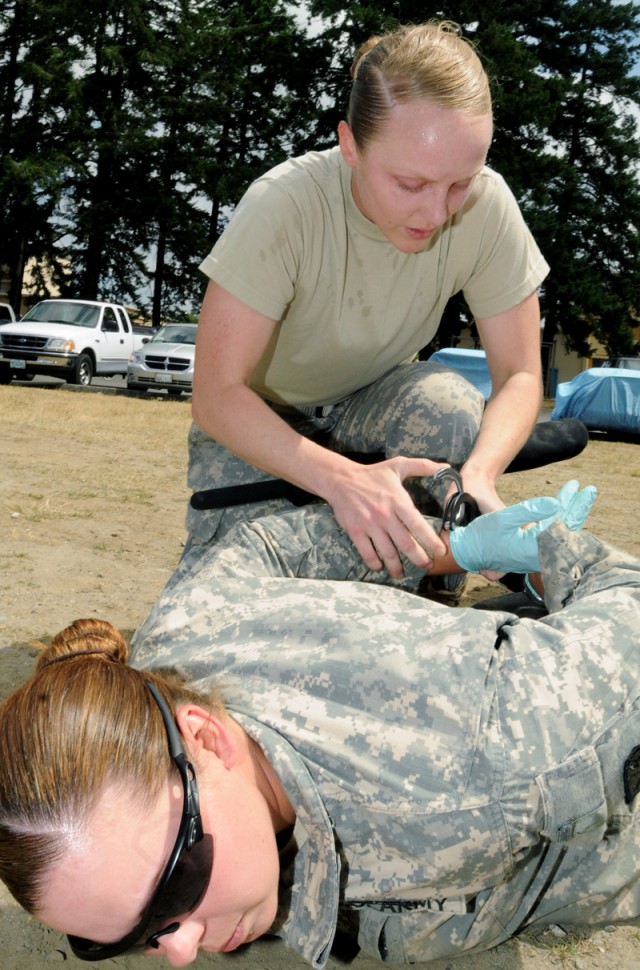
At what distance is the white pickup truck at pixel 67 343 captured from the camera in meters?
14.4

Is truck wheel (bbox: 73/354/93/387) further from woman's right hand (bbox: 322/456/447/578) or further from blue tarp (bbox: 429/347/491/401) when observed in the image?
woman's right hand (bbox: 322/456/447/578)

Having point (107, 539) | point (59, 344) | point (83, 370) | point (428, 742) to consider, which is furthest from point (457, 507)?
point (83, 370)

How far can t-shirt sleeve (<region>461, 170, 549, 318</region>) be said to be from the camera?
8.63 feet

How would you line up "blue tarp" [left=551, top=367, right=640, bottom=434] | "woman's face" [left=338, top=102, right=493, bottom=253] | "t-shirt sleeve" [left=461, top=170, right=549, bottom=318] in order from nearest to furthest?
"woman's face" [left=338, top=102, right=493, bottom=253]
"t-shirt sleeve" [left=461, top=170, right=549, bottom=318]
"blue tarp" [left=551, top=367, right=640, bottom=434]

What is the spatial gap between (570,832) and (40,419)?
7607 mm

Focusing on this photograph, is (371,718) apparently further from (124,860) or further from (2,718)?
(2,718)

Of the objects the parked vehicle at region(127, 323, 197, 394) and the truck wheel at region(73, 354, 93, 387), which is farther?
the truck wheel at region(73, 354, 93, 387)

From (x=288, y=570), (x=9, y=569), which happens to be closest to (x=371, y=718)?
(x=288, y=570)

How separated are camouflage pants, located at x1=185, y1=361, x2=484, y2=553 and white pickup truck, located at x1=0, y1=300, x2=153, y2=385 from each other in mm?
12147

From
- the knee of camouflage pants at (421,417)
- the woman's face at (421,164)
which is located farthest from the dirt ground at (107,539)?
the woman's face at (421,164)

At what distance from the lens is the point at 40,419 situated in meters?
8.49

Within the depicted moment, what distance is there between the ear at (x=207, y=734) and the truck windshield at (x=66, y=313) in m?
14.7

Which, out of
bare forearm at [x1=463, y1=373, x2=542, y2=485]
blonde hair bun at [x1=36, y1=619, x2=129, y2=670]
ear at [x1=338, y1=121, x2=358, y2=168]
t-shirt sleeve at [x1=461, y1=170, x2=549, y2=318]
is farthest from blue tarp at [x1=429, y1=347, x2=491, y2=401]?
blonde hair bun at [x1=36, y1=619, x2=129, y2=670]

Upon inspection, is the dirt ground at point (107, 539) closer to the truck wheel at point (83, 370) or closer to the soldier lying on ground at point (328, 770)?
the soldier lying on ground at point (328, 770)
